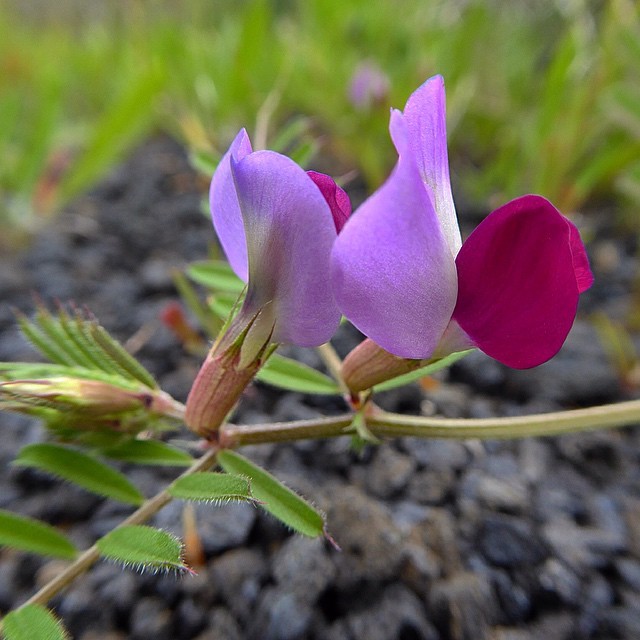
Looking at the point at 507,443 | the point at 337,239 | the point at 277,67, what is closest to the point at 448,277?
the point at 337,239

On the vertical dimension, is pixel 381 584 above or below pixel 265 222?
below

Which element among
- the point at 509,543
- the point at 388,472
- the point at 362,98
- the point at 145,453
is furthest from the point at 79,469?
the point at 362,98

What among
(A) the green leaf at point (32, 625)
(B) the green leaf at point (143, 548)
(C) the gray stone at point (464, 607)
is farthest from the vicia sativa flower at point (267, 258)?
(C) the gray stone at point (464, 607)

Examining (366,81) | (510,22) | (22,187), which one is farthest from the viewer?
(510,22)

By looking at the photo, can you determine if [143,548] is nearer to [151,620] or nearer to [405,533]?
[151,620]

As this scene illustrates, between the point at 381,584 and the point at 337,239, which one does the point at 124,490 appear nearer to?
the point at 381,584

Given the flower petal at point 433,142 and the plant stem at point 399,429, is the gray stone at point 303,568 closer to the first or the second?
the plant stem at point 399,429
